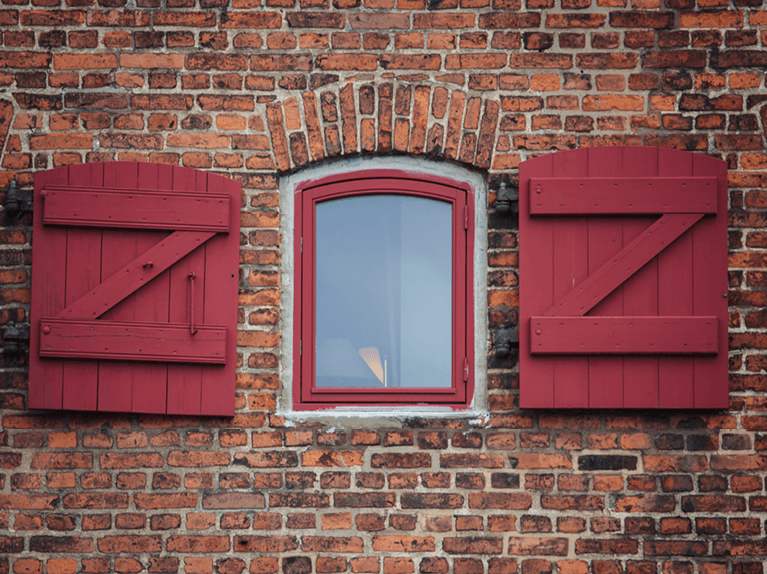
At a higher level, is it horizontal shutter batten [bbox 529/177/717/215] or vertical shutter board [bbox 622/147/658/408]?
horizontal shutter batten [bbox 529/177/717/215]

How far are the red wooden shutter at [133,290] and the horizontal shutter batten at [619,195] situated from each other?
1.51m

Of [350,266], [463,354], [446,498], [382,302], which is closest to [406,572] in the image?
[446,498]

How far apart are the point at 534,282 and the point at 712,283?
2.75ft

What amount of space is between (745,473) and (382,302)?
1927 millimetres

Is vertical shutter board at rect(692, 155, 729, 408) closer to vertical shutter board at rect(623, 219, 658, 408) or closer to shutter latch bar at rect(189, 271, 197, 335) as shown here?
vertical shutter board at rect(623, 219, 658, 408)

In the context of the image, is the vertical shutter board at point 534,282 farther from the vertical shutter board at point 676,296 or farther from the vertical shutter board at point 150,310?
the vertical shutter board at point 150,310

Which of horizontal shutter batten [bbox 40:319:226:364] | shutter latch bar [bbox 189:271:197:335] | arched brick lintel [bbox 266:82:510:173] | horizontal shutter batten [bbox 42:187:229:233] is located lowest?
horizontal shutter batten [bbox 40:319:226:364]

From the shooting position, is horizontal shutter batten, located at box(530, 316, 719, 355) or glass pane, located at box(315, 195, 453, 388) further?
glass pane, located at box(315, 195, 453, 388)

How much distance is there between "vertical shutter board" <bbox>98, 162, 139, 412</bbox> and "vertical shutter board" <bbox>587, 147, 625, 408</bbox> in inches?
86.2

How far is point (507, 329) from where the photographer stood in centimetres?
322

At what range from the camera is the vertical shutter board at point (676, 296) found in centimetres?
310

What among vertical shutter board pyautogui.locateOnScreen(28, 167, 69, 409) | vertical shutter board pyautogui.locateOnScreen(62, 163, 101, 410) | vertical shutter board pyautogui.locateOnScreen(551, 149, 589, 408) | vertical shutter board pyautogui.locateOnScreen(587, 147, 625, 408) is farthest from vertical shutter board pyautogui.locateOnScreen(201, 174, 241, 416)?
vertical shutter board pyautogui.locateOnScreen(587, 147, 625, 408)

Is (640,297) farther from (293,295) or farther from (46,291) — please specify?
(46,291)

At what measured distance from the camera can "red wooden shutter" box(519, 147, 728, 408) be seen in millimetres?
3094
